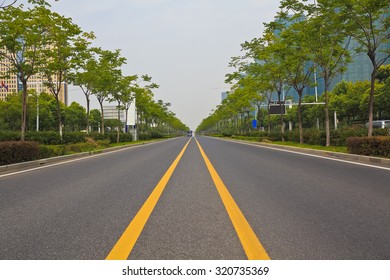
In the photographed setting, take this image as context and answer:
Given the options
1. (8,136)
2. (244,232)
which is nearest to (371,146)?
(244,232)

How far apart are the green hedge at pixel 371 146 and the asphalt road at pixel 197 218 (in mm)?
4957

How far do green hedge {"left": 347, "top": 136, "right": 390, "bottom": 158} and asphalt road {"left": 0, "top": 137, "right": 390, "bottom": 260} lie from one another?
16.3 feet

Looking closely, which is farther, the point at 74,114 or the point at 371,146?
the point at 74,114

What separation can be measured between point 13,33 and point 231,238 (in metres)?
17.3

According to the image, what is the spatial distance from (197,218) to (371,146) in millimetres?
10465

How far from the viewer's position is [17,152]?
11125mm

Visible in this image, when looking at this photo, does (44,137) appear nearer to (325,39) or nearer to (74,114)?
(325,39)

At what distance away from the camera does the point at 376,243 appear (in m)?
2.97

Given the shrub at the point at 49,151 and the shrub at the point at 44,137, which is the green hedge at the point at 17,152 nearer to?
the shrub at the point at 49,151

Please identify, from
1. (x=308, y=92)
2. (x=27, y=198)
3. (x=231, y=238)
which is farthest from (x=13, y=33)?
(x=308, y=92)

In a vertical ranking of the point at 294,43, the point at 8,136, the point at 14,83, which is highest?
the point at 14,83

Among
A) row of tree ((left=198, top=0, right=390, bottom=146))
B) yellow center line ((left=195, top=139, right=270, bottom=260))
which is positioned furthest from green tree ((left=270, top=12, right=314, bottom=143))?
yellow center line ((left=195, top=139, right=270, bottom=260))

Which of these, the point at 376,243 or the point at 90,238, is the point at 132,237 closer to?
the point at 90,238

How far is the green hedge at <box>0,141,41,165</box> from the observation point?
10.5 m
